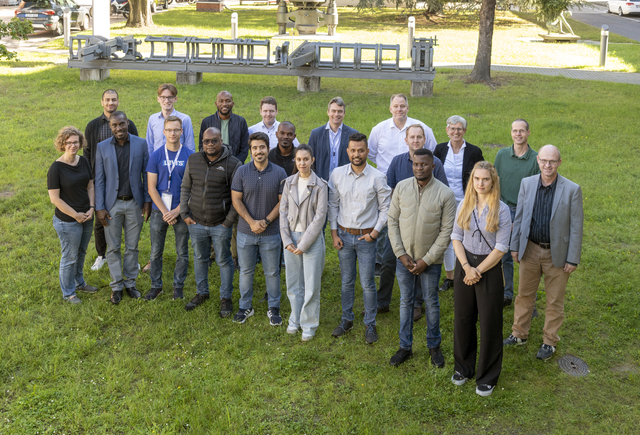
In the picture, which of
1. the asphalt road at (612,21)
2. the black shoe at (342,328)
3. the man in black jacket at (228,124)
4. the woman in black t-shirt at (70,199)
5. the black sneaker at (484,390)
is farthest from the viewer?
the asphalt road at (612,21)

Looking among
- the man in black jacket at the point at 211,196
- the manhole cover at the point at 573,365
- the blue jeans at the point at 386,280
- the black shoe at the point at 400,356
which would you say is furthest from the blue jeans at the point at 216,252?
the manhole cover at the point at 573,365

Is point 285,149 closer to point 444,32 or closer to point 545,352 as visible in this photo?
point 545,352

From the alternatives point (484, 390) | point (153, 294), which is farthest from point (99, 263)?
point (484, 390)

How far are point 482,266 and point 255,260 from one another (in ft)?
8.26

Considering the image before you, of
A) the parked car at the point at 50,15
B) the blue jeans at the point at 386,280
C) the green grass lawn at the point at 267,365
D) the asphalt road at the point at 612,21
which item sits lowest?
the green grass lawn at the point at 267,365

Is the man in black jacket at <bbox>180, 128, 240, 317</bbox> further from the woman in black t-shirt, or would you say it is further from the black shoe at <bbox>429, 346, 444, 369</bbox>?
the black shoe at <bbox>429, 346, 444, 369</bbox>

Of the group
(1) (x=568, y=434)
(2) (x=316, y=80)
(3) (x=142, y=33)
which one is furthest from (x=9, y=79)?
(1) (x=568, y=434)

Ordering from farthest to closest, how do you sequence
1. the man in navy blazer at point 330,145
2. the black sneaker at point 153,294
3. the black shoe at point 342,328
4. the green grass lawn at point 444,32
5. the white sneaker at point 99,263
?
the green grass lawn at point 444,32
the white sneaker at point 99,263
the man in navy blazer at point 330,145
the black sneaker at point 153,294
the black shoe at point 342,328

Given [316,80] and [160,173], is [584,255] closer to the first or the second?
[160,173]

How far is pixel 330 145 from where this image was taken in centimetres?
731

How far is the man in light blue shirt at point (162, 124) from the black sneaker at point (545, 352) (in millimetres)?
4584

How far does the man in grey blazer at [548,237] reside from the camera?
566 centimetres

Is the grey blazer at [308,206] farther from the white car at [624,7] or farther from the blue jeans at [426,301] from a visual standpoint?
the white car at [624,7]

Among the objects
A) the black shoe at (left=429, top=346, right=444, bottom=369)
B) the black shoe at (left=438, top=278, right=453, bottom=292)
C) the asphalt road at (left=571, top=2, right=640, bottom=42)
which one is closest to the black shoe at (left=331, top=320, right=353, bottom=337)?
the black shoe at (left=429, top=346, right=444, bottom=369)
